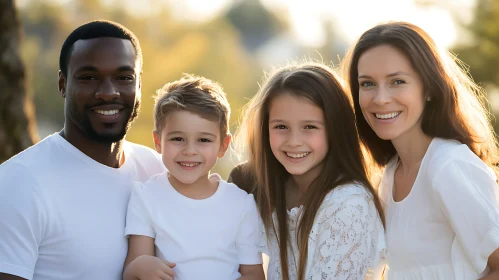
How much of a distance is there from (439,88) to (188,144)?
4.15ft

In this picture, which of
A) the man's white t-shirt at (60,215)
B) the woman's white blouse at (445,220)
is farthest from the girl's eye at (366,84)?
the man's white t-shirt at (60,215)

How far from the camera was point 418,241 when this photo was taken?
3.32 meters

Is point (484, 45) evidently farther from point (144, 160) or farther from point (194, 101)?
point (194, 101)

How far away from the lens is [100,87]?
3.43 meters

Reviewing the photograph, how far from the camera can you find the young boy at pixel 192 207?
3.30m

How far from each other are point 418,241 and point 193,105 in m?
1.27

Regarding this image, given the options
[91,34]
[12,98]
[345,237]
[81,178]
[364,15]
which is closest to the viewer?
[345,237]

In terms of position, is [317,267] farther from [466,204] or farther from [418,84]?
[418,84]

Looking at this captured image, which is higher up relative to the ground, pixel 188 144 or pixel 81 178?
pixel 188 144

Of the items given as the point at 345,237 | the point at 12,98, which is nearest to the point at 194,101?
the point at 345,237

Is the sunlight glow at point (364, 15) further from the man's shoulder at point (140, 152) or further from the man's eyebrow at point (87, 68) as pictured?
the man's eyebrow at point (87, 68)

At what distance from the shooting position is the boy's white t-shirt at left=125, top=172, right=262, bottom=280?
3295 millimetres

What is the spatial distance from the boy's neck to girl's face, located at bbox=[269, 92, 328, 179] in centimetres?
38

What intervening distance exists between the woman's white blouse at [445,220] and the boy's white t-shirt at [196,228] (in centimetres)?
71
